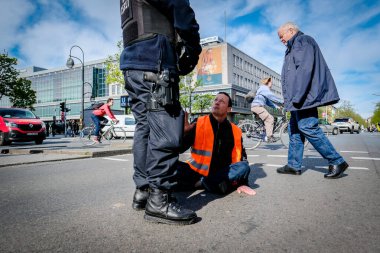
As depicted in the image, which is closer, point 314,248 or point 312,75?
point 314,248

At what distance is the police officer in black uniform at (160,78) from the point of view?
1.91 m

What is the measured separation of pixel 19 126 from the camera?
39.0 feet

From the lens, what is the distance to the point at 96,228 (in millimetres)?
1789

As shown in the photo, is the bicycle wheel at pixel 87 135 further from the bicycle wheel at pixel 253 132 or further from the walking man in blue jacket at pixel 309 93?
the walking man in blue jacket at pixel 309 93

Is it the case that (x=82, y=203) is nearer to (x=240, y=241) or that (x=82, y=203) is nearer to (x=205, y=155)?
(x=205, y=155)

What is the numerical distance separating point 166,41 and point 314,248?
1692 millimetres

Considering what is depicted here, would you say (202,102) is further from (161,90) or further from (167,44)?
(161,90)

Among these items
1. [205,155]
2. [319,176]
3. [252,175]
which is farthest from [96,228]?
[319,176]

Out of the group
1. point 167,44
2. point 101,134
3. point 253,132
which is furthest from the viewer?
point 101,134

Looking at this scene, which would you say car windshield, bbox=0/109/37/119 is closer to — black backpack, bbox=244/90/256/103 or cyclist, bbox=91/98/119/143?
cyclist, bbox=91/98/119/143

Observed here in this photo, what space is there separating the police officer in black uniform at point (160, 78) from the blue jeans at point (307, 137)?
87.9 inches

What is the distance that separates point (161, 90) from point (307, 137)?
2.55 metres

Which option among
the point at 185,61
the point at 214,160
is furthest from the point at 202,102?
the point at 185,61

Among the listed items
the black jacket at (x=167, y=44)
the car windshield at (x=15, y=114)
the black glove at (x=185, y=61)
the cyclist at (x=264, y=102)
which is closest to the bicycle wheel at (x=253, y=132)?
the cyclist at (x=264, y=102)
